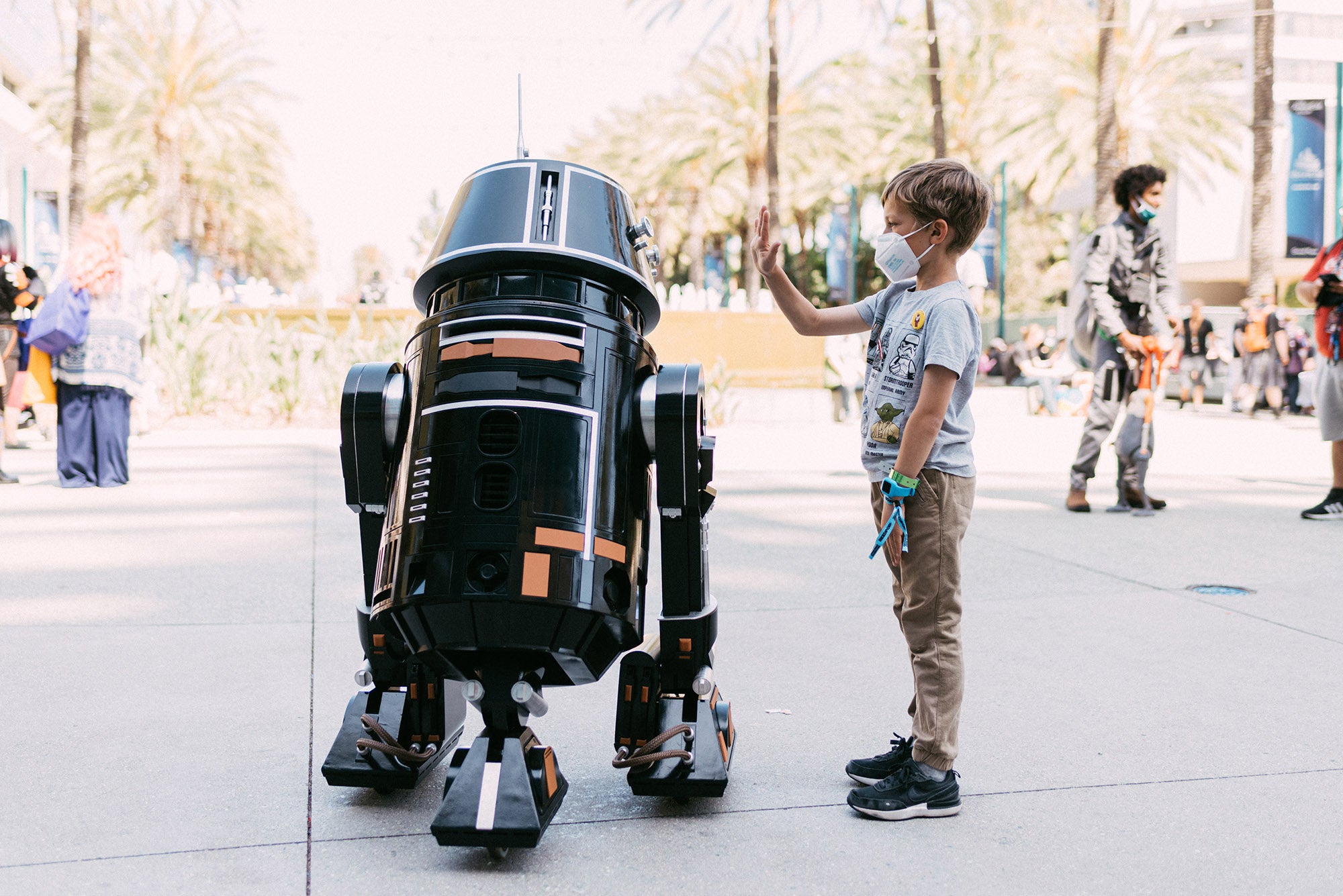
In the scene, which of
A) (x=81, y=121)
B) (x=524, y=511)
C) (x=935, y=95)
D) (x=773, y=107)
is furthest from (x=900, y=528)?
(x=935, y=95)

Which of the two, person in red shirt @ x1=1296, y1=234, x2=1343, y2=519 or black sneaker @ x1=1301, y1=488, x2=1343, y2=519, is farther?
black sneaker @ x1=1301, y1=488, x2=1343, y2=519

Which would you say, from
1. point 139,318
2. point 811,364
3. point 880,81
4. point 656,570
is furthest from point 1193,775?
point 880,81

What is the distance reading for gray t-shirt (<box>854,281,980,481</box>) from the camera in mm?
2850

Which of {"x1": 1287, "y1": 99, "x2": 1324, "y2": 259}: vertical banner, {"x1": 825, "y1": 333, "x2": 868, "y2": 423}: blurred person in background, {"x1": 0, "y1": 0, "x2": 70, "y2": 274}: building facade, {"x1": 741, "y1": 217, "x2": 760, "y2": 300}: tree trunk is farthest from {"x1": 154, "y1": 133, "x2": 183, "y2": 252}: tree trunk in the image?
{"x1": 1287, "y1": 99, "x2": 1324, "y2": 259}: vertical banner

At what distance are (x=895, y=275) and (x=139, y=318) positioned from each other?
23.0ft

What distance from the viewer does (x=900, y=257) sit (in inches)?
116

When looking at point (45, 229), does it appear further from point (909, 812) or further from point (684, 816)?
point (909, 812)

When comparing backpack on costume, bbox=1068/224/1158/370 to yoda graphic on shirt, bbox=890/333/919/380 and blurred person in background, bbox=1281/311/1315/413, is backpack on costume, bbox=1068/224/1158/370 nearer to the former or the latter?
yoda graphic on shirt, bbox=890/333/919/380

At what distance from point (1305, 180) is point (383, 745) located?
90.9 feet

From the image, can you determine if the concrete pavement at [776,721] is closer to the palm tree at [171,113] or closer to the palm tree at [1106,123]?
the palm tree at [1106,123]

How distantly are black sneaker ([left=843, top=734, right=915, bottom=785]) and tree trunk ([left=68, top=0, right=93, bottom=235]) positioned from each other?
20.4m

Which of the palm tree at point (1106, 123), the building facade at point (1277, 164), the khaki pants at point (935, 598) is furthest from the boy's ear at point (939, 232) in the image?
the palm tree at point (1106, 123)

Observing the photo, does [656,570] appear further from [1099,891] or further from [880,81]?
[880,81]

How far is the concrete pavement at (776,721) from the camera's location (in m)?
2.63
